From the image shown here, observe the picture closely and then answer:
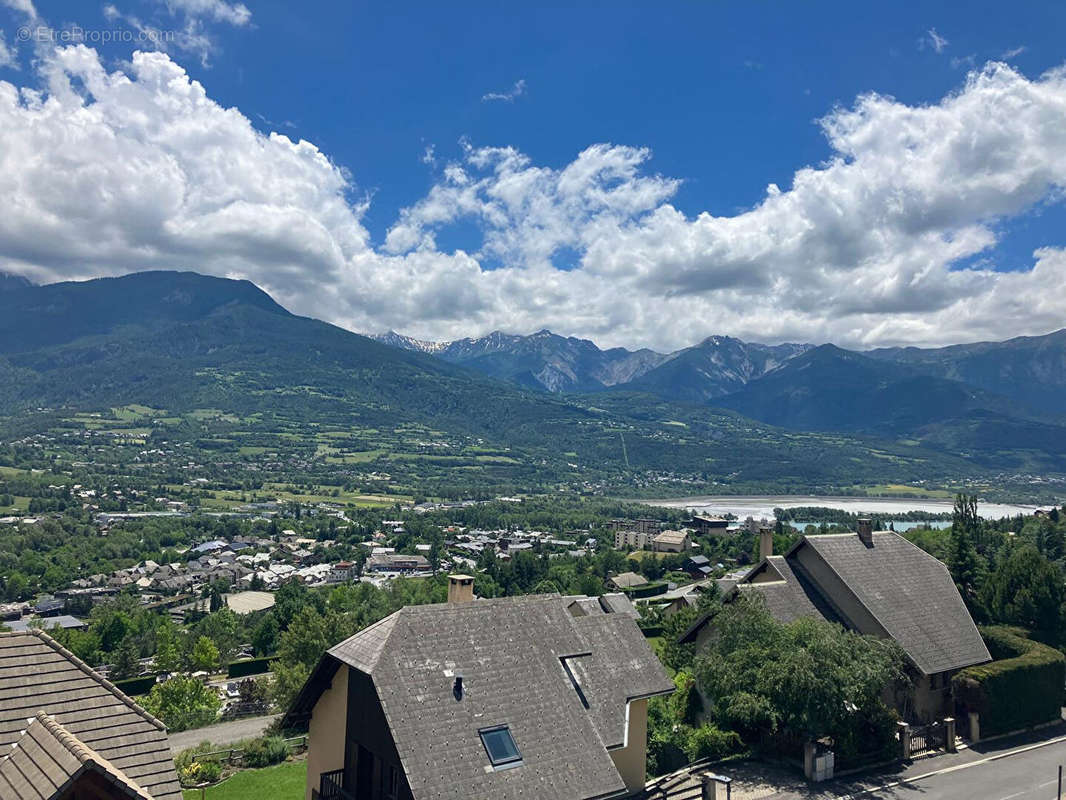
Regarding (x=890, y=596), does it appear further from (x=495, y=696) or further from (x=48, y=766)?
(x=48, y=766)

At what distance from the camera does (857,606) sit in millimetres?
30266

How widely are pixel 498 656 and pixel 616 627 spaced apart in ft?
22.1

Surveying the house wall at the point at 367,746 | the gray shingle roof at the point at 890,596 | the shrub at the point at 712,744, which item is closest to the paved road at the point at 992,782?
the gray shingle roof at the point at 890,596

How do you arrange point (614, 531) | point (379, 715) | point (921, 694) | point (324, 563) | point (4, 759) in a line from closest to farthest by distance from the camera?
point (4, 759) → point (379, 715) → point (921, 694) → point (324, 563) → point (614, 531)

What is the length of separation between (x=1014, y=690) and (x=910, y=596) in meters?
5.02

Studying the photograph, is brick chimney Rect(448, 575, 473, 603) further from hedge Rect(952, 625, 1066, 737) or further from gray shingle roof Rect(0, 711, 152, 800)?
hedge Rect(952, 625, 1066, 737)

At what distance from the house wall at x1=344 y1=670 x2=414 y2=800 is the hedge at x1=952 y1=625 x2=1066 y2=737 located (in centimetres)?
2351

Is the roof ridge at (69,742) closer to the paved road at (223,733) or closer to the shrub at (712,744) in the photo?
the shrub at (712,744)

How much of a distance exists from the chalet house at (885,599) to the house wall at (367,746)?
16408 millimetres

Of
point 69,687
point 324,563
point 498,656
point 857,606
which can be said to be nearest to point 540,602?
point 498,656

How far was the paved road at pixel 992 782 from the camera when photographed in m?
22.1

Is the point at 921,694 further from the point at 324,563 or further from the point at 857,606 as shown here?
the point at 324,563

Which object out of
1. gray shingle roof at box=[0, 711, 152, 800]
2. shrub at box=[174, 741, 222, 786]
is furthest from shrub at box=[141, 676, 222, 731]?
gray shingle roof at box=[0, 711, 152, 800]

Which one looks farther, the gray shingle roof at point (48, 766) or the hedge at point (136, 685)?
the hedge at point (136, 685)
